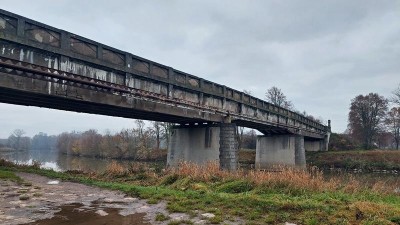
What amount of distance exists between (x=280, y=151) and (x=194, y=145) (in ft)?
61.9

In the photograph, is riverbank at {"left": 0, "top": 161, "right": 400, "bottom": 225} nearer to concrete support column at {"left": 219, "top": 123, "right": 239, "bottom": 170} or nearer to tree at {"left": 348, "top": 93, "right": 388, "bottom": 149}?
concrete support column at {"left": 219, "top": 123, "right": 239, "bottom": 170}

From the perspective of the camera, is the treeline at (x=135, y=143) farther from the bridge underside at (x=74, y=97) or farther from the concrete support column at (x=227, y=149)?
the bridge underside at (x=74, y=97)

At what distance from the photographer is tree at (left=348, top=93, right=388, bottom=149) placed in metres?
58.1

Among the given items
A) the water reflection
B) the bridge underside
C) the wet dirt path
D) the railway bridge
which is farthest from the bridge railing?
the water reflection

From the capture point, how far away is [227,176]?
12562mm

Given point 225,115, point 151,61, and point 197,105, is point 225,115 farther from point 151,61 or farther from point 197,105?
point 151,61

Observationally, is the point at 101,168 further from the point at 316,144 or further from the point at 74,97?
the point at 316,144

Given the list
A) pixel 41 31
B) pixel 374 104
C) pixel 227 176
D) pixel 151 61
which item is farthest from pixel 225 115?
pixel 374 104

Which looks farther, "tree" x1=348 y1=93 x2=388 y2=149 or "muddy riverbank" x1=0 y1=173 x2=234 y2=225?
"tree" x1=348 y1=93 x2=388 y2=149

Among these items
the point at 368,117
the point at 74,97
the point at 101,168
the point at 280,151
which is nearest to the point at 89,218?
the point at 74,97

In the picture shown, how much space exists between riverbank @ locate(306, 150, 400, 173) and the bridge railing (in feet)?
80.9

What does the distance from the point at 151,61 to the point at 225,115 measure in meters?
7.97

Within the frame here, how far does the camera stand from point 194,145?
79.0ft

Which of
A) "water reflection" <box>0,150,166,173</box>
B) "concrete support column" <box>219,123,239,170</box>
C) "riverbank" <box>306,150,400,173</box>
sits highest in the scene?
"concrete support column" <box>219,123,239,170</box>
